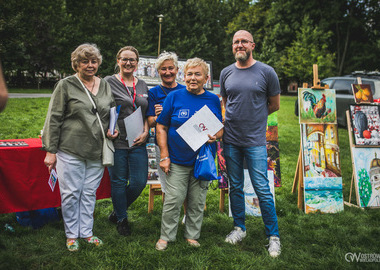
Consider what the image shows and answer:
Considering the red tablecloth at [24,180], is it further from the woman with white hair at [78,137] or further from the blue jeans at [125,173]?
the blue jeans at [125,173]

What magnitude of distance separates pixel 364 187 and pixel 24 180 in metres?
4.49

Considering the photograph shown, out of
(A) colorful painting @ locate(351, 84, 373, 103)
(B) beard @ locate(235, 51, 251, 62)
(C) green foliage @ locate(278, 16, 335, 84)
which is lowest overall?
(A) colorful painting @ locate(351, 84, 373, 103)

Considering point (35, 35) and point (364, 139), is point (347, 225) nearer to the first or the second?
point (364, 139)

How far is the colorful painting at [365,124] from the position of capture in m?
4.24

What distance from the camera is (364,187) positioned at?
412cm


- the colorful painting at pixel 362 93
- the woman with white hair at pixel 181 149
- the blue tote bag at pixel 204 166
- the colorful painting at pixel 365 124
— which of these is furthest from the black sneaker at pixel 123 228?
the colorful painting at pixel 362 93

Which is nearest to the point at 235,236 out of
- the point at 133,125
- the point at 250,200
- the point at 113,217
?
the point at 250,200

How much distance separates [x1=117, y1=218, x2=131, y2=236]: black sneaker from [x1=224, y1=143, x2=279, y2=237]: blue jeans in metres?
1.25

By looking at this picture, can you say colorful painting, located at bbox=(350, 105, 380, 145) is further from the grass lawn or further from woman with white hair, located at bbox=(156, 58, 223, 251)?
woman with white hair, located at bbox=(156, 58, 223, 251)

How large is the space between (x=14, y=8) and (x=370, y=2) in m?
27.1

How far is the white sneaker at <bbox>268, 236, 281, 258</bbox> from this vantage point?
9.16 feet

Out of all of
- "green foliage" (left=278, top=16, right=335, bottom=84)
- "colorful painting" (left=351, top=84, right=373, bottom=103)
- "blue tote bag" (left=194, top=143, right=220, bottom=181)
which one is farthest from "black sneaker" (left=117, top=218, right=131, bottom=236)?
"green foliage" (left=278, top=16, right=335, bottom=84)

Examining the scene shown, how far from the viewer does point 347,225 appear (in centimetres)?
356

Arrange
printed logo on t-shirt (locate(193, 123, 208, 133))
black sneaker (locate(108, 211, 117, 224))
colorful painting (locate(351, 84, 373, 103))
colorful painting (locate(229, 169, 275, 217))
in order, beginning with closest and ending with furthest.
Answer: printed logo on t-shirt (locate(193, 123, 208, 133)), black sneaker (locate(108, 211, 117, 224)), colorful painting (locate(229, 169, 275, 217)), colorful painting (locate(351, 84, 373, 103))
